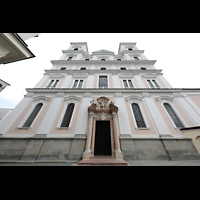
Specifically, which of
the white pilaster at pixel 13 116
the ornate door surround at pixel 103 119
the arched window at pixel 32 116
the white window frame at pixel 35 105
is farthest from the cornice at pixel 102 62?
the arched window at pixel 32 116

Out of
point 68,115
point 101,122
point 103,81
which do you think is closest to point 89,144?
point 101,122

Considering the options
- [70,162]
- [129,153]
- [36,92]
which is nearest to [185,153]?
[129,153]

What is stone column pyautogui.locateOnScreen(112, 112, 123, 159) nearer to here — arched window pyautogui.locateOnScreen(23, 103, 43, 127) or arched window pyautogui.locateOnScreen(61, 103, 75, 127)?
arched window pyautogui.locateOnScreen(61, 103, 75, 127)

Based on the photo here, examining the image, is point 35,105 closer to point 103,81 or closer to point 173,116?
point 103,81

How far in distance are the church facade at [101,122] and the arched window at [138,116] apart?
0.17 ft

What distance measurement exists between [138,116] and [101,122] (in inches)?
148

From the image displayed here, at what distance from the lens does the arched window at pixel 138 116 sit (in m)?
8.05

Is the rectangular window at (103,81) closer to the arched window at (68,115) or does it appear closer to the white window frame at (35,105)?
the arched window at (68,115)

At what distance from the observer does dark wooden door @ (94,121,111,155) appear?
7.07 meters
